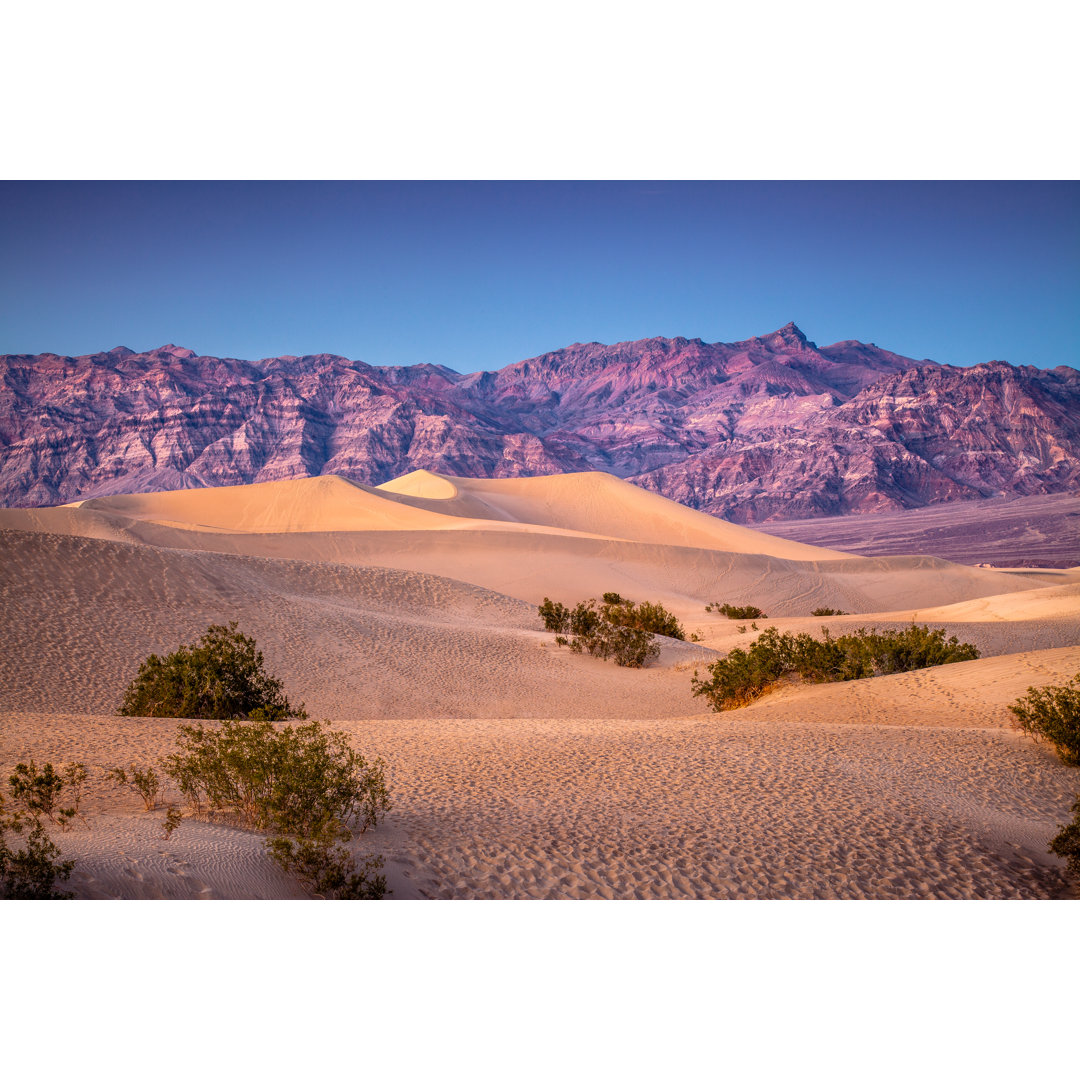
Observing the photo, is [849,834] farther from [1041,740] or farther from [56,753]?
[56,753]

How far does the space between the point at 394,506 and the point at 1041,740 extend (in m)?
47.8

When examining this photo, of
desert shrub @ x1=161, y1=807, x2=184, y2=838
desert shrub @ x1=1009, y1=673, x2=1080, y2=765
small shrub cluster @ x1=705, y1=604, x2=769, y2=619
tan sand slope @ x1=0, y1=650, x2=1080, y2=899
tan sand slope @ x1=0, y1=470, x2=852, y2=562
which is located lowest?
small shrub cluster @ x1=705, y1=604, x2=769, y2=619

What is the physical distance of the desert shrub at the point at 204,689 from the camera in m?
11.1

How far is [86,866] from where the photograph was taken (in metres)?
4.63

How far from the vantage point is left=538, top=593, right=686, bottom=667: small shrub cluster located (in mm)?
18875

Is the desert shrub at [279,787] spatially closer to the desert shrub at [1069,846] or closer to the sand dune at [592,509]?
the desert shrub at [1069,846]

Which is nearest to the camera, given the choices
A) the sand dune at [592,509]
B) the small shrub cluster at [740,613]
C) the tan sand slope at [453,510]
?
the small shrub cluster at [740,613]

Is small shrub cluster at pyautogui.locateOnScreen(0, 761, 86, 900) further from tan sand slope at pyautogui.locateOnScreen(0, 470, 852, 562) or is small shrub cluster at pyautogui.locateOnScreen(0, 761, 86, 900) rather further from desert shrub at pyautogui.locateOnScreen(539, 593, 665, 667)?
tan sand slope at pyautogui.locateOnScreen(0, 470, 852, 562)

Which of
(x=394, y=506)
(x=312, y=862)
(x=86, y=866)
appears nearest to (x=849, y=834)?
(x=312, y=862)

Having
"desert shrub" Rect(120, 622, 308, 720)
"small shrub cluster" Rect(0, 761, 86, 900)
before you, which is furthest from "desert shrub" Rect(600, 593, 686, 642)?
"small shrub cluster" Rect(0, 761, 86, 900)

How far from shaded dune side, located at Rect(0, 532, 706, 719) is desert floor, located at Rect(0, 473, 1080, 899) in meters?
0.06

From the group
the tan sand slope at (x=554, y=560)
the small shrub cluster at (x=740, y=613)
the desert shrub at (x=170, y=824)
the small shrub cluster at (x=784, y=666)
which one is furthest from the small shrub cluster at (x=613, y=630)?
the desert shrub at (x=170, y=824)

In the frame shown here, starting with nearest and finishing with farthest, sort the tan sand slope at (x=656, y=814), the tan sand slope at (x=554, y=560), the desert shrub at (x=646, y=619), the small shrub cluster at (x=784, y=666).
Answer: the tan sand slope at (x=656, y=814) < the small shrub cluster at (x=784, y=666) < the desert shrub at (x=646, y=619) < the tan sand slope at (x=554, y=560)

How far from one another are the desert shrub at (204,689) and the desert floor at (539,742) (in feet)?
3.28
